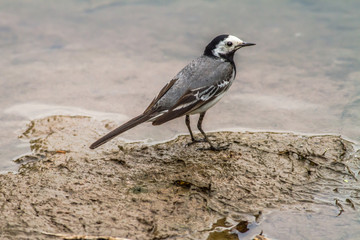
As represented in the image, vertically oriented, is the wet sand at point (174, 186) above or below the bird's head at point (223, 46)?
below

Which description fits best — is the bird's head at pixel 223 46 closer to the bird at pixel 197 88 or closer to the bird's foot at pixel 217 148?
the bird at pixel 197 88

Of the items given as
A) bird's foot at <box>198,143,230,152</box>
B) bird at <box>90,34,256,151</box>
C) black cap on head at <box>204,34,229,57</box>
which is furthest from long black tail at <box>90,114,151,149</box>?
black cap on head at <box>204,34,229,57</box>

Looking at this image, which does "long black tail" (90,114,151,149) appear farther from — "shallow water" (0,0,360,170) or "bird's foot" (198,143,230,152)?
"shallow water" (0,0,360,170)

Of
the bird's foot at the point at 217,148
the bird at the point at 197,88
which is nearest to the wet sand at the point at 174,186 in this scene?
the bird's foot at the point at 217,148

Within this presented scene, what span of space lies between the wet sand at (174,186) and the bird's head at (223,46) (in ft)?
3.91

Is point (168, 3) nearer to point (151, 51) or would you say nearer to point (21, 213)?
point (151, 51)

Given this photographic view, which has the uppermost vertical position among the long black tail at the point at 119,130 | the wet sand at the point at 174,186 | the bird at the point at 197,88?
the bird at the point at 197,88

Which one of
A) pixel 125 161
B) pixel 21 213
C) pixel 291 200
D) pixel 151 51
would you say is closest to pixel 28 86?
pixel 151 51

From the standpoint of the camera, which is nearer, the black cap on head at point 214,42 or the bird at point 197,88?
the bird at point 197,88

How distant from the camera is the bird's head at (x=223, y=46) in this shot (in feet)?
22.4

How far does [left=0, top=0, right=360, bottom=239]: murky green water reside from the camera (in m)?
7.92

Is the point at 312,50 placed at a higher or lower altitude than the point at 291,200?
higher

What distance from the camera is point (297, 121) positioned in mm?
7770

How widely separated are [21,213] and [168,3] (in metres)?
8.26
